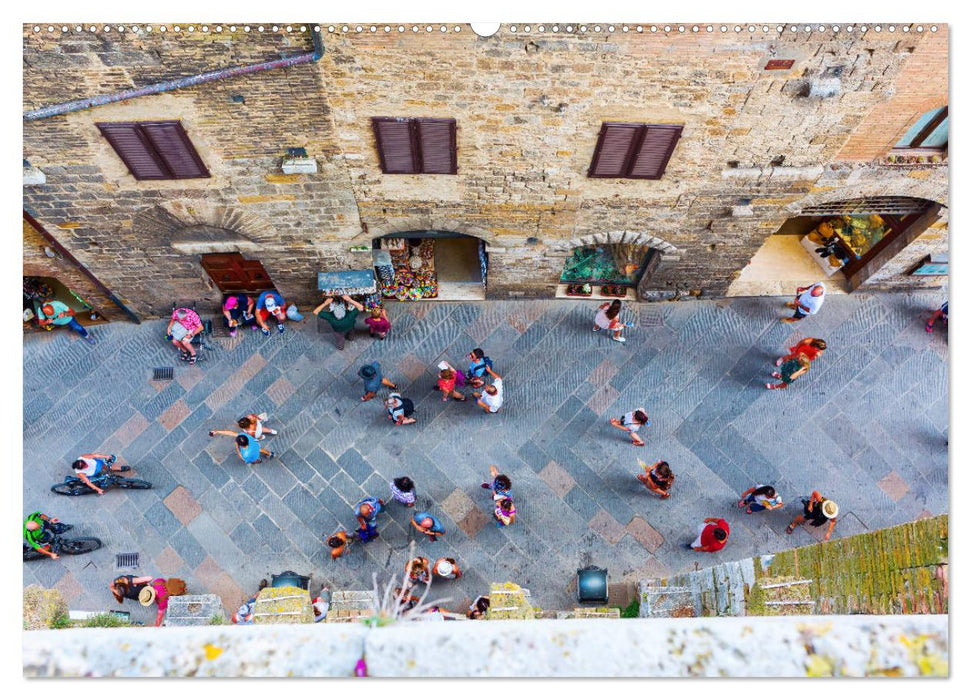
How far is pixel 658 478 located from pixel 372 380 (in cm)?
466

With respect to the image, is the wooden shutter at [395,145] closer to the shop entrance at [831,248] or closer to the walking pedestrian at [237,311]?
the walking pedestrian at [237,311]

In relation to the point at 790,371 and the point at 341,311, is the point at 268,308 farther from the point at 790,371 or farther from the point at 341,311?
the point at 790,371

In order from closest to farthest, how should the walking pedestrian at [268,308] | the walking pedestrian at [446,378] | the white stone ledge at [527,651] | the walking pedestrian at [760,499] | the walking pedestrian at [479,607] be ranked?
the white stone ledge at [527,651] < the walking pedestrian at [479,607] < the walking pedestrian at [760,499] < the walking pedestrian at [446,378] < the walking pedestrian at [268,308]

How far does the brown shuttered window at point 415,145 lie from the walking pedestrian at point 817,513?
705cm

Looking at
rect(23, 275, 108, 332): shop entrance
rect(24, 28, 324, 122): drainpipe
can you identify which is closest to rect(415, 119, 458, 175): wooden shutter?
rect(24, 28, 324, 122): drainpipe

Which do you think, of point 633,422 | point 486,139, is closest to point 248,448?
point 486,139

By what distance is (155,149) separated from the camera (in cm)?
759

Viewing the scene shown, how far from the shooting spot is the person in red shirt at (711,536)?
922 centimetres

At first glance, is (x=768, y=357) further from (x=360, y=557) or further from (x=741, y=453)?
(x=360, y=557)

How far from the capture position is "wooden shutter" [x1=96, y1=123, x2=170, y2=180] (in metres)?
7.28

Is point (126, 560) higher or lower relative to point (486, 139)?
lower

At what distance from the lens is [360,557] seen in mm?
9812

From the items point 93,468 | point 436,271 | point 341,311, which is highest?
point 436,271

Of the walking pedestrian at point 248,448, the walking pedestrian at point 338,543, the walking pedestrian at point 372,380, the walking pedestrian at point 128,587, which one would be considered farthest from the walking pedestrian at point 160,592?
the walking pedestrian at point 372,380
